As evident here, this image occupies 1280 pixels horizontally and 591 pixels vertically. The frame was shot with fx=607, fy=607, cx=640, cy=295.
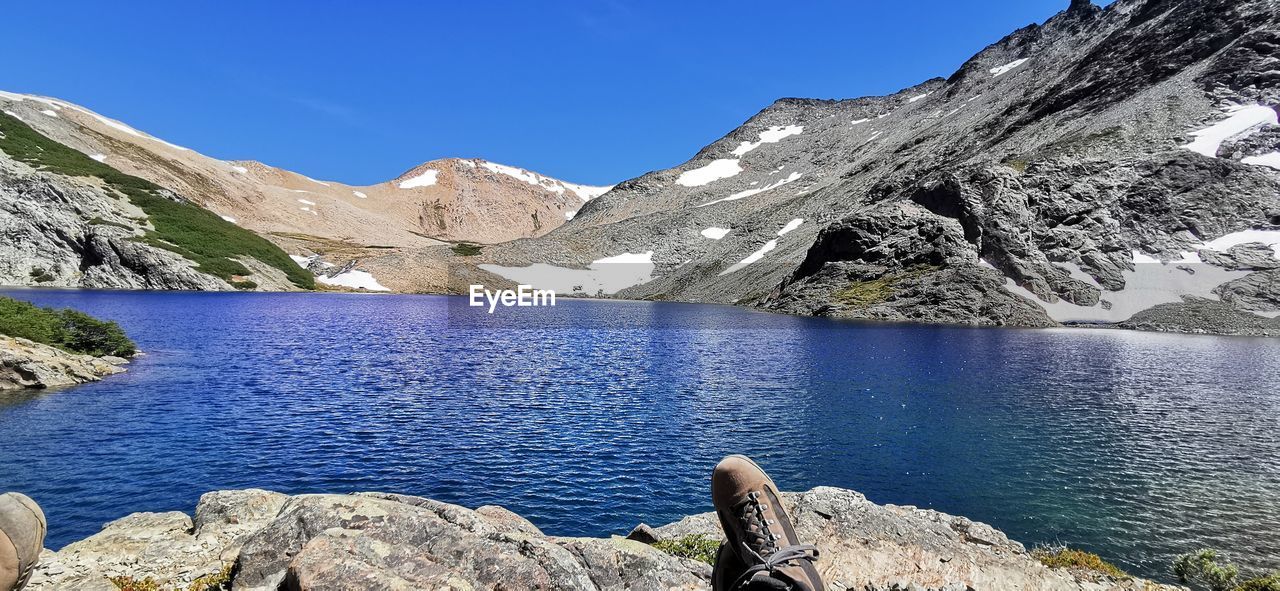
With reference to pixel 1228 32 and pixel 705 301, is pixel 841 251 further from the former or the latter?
pixel 1228 32

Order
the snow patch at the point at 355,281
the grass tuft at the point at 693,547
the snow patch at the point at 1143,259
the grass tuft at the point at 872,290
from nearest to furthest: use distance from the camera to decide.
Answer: the grass tuft at the point at 693,547 → the snow patch at the point at 1143,259 → the grass tuft at the point at 872,290 → the snow patch at the point at 355,281

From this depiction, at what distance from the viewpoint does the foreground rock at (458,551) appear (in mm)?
6992

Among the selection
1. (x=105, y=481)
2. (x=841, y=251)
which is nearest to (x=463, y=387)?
(x=105, y=481)

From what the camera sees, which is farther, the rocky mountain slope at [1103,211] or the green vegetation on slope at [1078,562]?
the rocky mountain slope at [1103,211]

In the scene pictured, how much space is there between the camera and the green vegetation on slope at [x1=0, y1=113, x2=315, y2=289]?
5945 inches

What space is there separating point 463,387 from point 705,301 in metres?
123

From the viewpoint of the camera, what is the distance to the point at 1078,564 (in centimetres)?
1252

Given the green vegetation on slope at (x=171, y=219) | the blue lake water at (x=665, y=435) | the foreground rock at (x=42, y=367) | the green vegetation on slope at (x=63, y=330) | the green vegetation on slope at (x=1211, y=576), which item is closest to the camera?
the green vegetation on slope at (x=1211, y=576)

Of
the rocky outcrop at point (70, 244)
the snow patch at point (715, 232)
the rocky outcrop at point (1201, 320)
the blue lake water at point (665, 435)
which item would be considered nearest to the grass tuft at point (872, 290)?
the rocky outcrop at point (1201, 320)

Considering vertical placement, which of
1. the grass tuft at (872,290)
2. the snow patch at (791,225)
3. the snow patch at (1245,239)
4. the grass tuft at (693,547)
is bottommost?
the grass tuft at (693,547)

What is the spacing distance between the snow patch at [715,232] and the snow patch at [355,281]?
103 metres

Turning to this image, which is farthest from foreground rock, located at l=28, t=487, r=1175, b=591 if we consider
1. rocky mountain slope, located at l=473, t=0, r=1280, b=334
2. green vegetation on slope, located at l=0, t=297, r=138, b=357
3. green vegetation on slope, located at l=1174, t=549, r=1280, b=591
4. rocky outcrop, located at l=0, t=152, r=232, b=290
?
rocky outcrop, located at l=0, t=152, r=232, b=290

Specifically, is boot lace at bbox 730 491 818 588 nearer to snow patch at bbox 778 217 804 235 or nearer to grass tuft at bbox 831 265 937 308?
grass tuft at bbox 831 265 937 308

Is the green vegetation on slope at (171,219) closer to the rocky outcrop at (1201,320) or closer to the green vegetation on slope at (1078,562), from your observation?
the green vegetation on slope at (1078,562)
